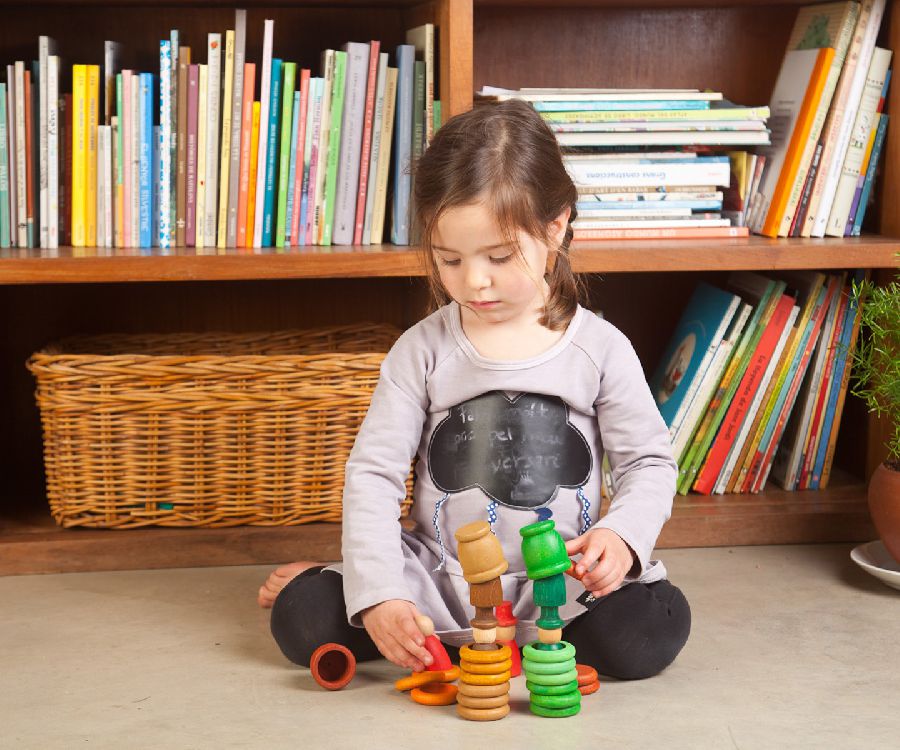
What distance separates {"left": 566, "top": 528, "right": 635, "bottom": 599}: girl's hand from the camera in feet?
3.76

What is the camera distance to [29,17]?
182 cm

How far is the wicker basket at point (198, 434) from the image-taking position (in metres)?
1.56

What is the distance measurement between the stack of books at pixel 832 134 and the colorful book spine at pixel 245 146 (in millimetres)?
724

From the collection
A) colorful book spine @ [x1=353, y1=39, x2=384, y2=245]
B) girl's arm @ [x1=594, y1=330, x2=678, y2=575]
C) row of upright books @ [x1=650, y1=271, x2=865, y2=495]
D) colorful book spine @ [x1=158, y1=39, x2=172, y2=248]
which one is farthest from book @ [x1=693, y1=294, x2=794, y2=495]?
colorful book spine @ [x1=158, y1=39, x2=172, y2=248]

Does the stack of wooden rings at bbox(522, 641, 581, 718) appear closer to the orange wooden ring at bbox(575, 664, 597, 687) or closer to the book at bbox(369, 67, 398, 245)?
the orange wooden ring at bbox(575, 664, 597, 687)

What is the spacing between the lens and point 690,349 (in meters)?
1.79

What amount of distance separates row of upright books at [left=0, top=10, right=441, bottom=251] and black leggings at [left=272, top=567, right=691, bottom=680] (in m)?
0.58

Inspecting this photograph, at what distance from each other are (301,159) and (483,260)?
1.91ft

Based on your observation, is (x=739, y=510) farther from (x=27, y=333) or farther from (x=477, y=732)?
(x=27, y=333)

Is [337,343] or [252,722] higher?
[337,343]

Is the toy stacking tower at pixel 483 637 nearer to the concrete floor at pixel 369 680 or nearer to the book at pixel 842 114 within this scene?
the concrete floor at pixel 369 680

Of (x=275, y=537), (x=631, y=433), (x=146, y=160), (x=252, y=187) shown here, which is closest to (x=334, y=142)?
(x=252, y=187)

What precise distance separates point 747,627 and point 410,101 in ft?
2.67

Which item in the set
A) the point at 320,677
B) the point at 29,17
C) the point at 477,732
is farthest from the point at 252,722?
the point at 29,17
